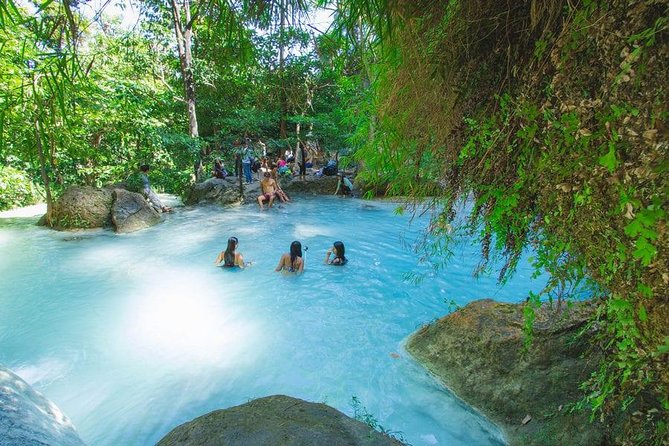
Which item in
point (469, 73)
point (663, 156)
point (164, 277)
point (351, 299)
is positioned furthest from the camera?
point (164, 277)

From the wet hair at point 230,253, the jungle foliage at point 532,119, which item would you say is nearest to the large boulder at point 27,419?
the jungle foliage at point 532,119

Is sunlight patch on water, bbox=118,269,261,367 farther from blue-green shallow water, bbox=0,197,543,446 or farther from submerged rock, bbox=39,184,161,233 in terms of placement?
submerged rock, bbox=39,184,161,233

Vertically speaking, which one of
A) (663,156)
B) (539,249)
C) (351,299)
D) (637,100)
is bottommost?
(351,299)

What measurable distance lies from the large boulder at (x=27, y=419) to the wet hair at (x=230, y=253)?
5.35m

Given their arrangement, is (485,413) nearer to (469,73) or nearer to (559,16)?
(469,73)

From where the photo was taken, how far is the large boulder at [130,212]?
1139 centimetres

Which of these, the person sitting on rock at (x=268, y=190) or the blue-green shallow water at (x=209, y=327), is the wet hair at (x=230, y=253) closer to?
the blue-green shallow water at (x=209, y=327)

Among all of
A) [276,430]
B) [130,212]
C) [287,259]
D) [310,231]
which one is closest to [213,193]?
[130,212]

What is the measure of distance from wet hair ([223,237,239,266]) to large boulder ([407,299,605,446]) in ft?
18.3

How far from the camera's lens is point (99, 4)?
5.42 ft

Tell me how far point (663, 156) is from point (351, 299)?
21.1 ft

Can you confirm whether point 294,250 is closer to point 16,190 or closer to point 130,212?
point 130,212

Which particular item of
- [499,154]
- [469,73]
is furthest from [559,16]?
[499,154]

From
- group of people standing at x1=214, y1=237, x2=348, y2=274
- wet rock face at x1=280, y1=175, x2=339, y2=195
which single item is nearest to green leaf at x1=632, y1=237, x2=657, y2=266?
group of people standing at x1=214, y1=237, x2=348, y2=274
